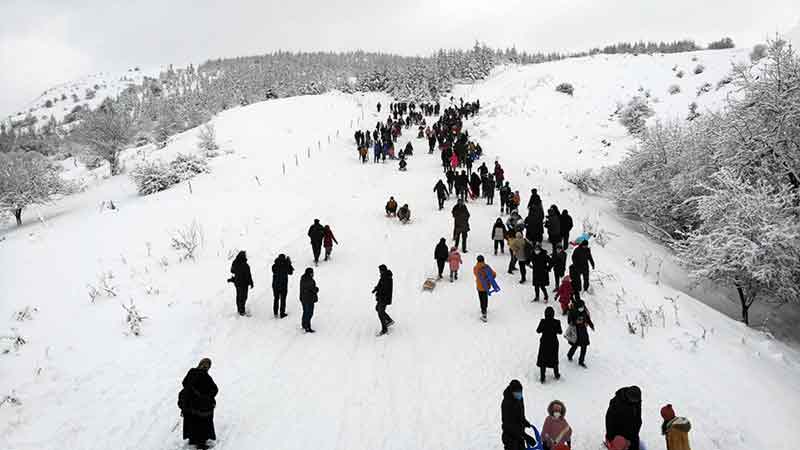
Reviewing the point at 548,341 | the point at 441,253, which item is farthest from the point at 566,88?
the point at 548,341

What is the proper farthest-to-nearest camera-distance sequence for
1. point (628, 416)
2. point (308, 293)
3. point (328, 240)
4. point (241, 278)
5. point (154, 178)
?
point (154, 178) → point (328, 240) → point (241, 278) → point (308, 293) → point (628, 416)

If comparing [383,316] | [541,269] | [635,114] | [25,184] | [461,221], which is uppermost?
[635,114]

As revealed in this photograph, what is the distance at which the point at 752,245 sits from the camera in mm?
11836

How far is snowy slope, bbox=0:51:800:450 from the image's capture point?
7.29 m

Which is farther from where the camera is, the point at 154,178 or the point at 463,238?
the point at 154,178

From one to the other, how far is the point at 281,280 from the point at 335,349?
7.47 feet

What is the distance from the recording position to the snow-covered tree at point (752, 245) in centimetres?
1174

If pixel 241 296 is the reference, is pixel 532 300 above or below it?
below

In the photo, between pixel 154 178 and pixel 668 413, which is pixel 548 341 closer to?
pixel 668 413

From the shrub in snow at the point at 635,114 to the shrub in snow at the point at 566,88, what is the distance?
9.37 metres

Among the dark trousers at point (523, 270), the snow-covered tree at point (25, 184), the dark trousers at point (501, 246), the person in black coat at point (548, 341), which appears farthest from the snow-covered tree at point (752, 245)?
the snow-covered tree at point (25, 184)

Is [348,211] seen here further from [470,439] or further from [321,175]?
[470,439]

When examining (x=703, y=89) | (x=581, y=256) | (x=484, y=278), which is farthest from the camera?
(x=703, y=89)

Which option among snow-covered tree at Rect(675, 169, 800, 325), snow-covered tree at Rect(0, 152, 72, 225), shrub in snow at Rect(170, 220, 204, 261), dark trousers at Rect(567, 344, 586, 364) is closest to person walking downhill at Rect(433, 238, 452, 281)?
dark trousers at Rect(567, 344, 586, 364)
